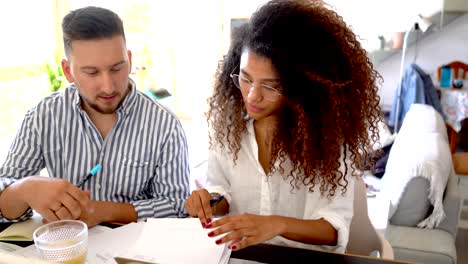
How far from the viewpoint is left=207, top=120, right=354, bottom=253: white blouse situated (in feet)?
3.73

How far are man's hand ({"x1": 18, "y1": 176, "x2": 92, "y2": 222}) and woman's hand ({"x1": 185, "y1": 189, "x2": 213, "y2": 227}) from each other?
25 cm

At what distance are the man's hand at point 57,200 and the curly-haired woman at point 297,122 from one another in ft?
0.89

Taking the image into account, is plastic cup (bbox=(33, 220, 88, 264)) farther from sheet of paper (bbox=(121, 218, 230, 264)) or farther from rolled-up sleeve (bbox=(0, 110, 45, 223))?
rolled-up sleeve (bbox=(0, 110, 45, 223))

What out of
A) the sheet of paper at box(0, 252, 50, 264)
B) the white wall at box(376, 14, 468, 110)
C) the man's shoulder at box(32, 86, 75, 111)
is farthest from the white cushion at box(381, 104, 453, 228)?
the white wall at box(376, 14, 468, 110)

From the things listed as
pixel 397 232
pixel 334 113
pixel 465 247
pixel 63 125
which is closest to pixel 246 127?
pixel 334 113

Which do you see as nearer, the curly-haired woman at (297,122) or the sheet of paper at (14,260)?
the sheet of paper at (14,260)

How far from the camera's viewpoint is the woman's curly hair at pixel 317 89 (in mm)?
1045

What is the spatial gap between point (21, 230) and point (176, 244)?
15.5 inches

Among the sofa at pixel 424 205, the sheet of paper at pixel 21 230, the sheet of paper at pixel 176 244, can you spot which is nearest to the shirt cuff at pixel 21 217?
the sheet of paper at pixel 21 230

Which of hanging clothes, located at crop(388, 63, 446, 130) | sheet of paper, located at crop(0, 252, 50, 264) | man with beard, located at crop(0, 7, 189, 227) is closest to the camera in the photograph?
sheet of paper, located at crop(0, 252, 50, 264)

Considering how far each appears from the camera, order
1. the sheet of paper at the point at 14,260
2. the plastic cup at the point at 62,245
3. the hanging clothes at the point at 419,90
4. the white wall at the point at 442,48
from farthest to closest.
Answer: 1. the white wall at the point at 442,48
2. the hanging clothes at the point at 419,90
3. the plastic cup at the point at 62,245
4. the sheet of paper at the point at 14,260

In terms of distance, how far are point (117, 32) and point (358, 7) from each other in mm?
3963

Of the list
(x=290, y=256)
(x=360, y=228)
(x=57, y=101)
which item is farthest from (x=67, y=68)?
(x=360, y=228)

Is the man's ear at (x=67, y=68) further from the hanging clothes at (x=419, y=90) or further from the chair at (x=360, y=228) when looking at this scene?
the hanging clothes at (x=419, y=90)
